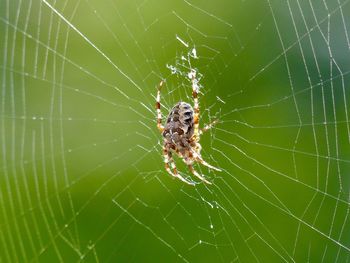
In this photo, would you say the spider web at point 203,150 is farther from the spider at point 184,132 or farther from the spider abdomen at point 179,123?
the spider abdomen at point 179,123

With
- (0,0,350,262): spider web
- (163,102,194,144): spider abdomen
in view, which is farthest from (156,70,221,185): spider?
(0,0,350,262): spider web

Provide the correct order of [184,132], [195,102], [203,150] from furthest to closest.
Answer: [203,150], [184,132], [195,102]

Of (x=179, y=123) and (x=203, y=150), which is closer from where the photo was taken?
(x=179, y=123)

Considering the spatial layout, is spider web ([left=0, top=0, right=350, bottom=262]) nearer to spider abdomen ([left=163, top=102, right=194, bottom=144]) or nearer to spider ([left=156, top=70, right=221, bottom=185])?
spider ([left=156, top=70, right=221, bottom=185])

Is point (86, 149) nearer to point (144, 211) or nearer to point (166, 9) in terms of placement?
point (144, 211)

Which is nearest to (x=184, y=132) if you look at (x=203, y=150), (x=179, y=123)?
(x=179, y=123)

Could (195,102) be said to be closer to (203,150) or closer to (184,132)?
(184,132)

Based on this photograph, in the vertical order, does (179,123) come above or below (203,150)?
above

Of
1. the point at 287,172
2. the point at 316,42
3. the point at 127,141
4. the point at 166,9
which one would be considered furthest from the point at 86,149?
the point at 316,42
